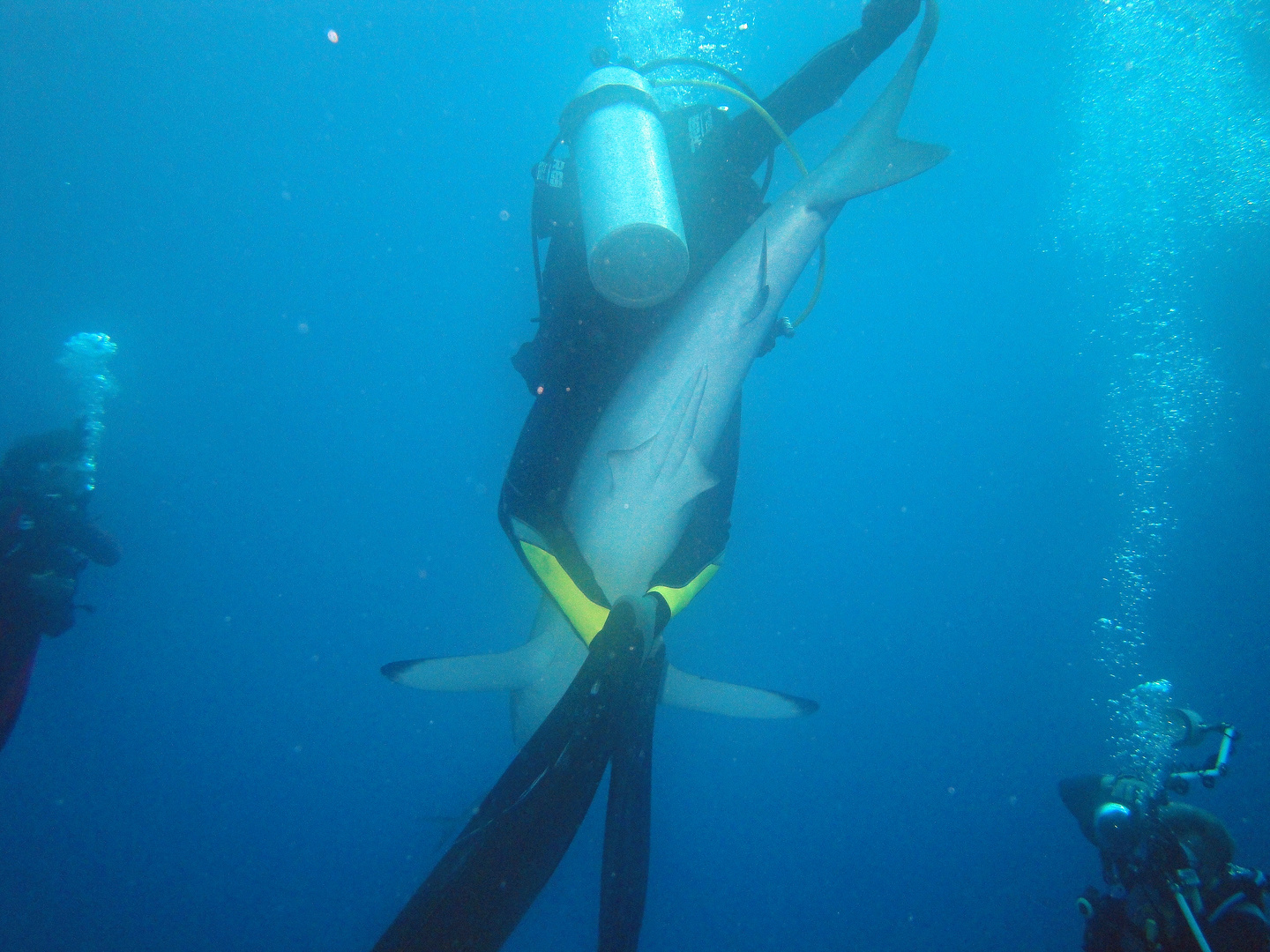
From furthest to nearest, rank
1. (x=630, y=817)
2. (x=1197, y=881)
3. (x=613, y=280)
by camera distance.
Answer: (x=1197, y=881) < (x=613, y=280) < (x=630, y=817)

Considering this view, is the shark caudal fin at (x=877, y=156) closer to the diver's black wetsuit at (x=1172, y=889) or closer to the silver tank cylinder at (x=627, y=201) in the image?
the silver tank cylinder at (x=627, y=201)

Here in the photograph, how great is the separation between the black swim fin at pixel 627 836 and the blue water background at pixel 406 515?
20.0 ft

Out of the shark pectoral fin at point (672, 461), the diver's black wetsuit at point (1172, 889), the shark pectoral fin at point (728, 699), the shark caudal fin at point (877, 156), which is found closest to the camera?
the shark pectoral fin at point (672, 461)

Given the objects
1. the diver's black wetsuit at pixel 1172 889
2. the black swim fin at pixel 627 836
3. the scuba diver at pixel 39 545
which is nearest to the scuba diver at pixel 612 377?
the black swim fin at pixel 627 836

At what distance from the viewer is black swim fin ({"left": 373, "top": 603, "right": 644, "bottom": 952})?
142cm

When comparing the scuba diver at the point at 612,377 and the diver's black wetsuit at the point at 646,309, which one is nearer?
the scuba diver at the point at 612,377

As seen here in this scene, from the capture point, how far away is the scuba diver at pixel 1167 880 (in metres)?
3.55

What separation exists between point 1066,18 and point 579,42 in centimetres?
816

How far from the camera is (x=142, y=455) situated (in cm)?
785

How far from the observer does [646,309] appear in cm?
263

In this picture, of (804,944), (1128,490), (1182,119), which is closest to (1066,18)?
(1182,119)

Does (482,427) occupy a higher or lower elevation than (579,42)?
lower

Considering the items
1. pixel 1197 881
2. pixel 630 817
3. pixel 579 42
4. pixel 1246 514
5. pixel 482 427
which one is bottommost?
pixel 1197 881

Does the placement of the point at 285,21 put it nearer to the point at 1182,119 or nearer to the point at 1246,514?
the point at 1182,119
